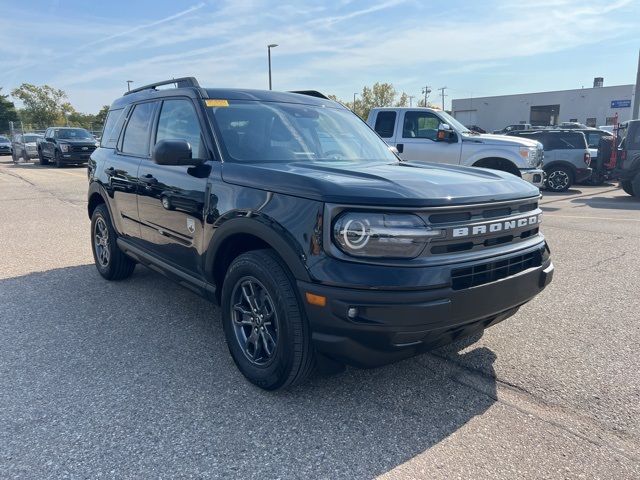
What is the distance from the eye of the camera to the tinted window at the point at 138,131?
14.5 feet

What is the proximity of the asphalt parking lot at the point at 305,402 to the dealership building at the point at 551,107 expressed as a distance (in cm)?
4943

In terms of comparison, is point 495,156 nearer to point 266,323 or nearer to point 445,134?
point 445,134

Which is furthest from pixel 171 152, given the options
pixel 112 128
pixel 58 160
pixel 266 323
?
pixel 58 160

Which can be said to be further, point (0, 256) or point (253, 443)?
point (0, 256)

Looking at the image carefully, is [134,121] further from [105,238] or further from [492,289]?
[492,289]

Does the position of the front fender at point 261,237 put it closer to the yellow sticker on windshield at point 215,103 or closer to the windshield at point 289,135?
the windshield at point 289,135

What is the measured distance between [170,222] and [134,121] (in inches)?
57.8

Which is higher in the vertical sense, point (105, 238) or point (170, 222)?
point (170, 222)

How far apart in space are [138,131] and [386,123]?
6838mm

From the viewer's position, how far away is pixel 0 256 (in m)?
6.54

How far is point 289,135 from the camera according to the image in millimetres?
3748

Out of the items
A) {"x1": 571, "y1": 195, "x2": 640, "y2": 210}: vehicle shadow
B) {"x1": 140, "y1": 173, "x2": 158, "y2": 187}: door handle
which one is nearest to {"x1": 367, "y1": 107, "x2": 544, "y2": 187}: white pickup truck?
{"x1": 571, "y1": 195, "x2": 640, "y2": 210}: vehicle shadow

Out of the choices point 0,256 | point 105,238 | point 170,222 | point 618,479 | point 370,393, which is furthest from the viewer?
point 0,256

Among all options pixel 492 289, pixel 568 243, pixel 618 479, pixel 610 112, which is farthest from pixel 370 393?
pixel 610 112
